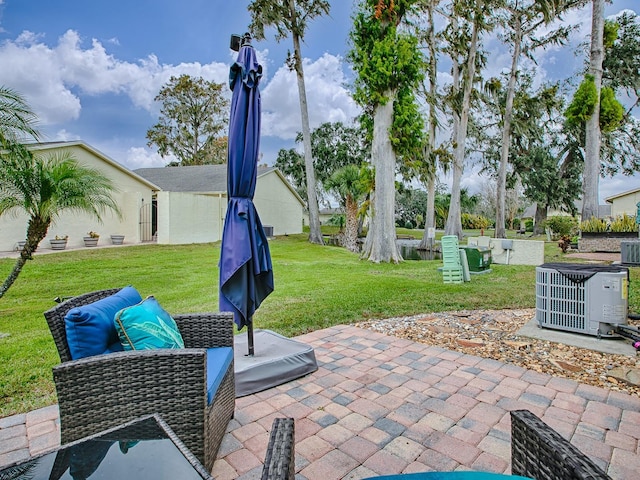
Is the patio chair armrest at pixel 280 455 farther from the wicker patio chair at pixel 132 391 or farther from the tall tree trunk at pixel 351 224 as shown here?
the tall tree trunk at pixel 351 224

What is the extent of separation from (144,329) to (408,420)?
5.73ft

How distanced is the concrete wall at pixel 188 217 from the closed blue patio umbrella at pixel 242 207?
44.7 ft

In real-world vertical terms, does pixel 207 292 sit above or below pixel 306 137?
below

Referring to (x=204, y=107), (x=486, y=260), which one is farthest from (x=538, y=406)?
(x=204, y=107)

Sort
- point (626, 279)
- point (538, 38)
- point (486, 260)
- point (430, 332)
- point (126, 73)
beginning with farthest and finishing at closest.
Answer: point (538, 38) → point (126, 73) → point (486, 260) → point (430, 332) → point (626, 279)

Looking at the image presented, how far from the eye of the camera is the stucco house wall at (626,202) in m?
23.8

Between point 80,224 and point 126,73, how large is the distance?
22.2 ft

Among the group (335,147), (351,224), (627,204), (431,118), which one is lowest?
(351,224)

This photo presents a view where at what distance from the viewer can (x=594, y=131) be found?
13.2 meters

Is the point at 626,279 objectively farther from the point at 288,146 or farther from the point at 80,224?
the point at 288,146

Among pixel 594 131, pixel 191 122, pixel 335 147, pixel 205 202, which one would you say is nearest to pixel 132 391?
pixel 594 131

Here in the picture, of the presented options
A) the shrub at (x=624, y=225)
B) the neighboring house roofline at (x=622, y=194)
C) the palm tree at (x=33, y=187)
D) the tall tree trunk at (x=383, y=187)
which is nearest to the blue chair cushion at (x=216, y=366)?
the palm tree at (x=33, y=187)

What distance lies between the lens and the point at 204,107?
1224 inches

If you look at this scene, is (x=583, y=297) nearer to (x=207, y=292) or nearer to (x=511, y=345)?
(x=511, y=345)
